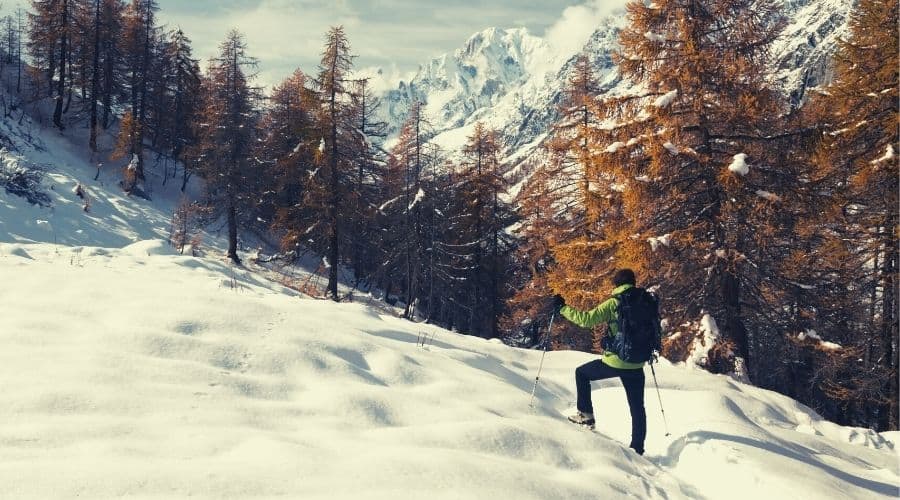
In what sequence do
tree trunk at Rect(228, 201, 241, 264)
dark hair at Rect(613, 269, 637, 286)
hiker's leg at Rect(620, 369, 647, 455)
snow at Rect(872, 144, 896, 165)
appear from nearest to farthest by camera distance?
1. hiker's leg at Rect(620, 369, 647, 455)
2. dark hair at Rect(613, 269, 637, 286)
3. snow at Rect(872, 144, 896, 165)
4. tree trunk at Rect(228, 201, 241, 264)

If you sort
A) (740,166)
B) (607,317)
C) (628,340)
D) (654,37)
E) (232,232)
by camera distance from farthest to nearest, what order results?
(232,232) → (654,37) → (740,166) → (607,317) → (628,340)

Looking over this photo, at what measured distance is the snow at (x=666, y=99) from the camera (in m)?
10.8

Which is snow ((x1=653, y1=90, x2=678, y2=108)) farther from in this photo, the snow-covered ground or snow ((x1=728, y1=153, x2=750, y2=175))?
the snow-covered ground

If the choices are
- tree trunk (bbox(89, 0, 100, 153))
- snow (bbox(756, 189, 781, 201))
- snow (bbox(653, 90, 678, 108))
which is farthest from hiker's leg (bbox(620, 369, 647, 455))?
tree trunk (bbox(89, 0, 100, 153))

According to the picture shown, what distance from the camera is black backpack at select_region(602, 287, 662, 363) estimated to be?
5.78 metres

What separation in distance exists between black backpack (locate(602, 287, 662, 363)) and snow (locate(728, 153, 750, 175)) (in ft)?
18.4

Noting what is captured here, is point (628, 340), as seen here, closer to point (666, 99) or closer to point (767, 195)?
point (767, 195)

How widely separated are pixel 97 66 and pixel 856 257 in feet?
124

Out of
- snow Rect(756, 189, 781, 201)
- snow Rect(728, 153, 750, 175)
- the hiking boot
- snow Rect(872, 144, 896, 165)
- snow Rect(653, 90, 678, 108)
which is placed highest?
snow Rect(653, 90, 678, 108)

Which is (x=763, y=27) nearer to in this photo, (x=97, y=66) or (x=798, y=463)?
(x=798, y=463)

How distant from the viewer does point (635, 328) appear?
Answer: 5.80m

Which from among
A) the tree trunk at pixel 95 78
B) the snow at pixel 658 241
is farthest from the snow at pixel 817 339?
the tree trunk at pixel 95 78

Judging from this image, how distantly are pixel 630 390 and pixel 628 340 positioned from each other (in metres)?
0.59

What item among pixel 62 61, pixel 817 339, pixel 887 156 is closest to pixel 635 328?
pixel 817 339
